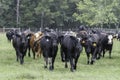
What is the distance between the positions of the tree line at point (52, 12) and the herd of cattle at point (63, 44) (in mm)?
49862

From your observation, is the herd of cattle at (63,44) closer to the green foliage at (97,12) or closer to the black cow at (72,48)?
the black cow at (72,48)

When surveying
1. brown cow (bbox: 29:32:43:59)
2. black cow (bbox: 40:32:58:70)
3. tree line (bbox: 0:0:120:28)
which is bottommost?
tree line (bbox: 0:0:120:28)

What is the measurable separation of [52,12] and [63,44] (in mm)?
64782

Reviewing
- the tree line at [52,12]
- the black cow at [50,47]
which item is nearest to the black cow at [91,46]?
the black cow at [50,47]

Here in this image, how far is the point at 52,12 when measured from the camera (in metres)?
85.0

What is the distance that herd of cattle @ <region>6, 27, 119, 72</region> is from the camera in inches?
784

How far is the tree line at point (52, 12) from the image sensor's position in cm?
7862

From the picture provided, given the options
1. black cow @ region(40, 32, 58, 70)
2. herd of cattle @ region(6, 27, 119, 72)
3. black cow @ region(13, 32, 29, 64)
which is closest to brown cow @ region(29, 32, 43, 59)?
herd of cattle @ region(6, 27, 119, 72)

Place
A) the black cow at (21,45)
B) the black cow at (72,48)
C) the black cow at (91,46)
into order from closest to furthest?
the black cow at (72,48)
the black cow at (21,45)
the black cow at (91,46)

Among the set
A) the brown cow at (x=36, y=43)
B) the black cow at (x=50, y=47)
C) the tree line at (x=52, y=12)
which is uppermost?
the black cow at (x=50, y=47)

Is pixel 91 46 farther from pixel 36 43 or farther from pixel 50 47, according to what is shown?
pixel 50 47

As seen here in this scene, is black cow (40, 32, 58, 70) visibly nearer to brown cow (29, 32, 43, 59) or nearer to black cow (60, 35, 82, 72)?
black cow (60, 35, 82, 72)

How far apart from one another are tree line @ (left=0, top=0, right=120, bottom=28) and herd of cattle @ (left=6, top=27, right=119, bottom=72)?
49.9 meters

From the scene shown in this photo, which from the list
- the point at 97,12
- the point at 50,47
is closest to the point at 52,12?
the point at 97,12
